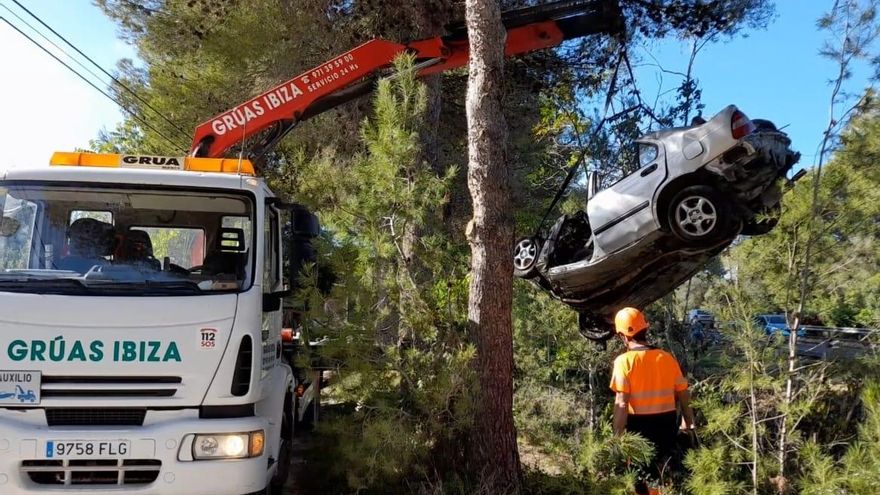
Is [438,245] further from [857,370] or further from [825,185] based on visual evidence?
[857,370]

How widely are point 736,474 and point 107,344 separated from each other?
4.31 metres

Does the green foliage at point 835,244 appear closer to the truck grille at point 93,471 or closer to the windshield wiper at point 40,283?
the truck grille at point 93,471

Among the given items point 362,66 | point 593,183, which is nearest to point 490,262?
point 593,183

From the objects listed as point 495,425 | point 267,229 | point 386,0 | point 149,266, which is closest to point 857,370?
point 495,425

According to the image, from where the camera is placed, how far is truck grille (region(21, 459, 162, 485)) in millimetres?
3668

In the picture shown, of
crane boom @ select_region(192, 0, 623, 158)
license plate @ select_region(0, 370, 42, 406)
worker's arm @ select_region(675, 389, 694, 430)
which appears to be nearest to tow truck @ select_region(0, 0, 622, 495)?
license plate @ select_region(0, 370, 42, 406)

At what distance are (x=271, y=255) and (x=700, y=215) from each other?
3.51 meters

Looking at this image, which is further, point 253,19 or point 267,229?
point 253,19

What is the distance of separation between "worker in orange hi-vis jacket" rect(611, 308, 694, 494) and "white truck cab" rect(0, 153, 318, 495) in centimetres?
235

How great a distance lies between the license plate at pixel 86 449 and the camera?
3.66m

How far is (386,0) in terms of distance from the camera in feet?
32.7

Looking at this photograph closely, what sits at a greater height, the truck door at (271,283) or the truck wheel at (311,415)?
the truck door at (271,283)

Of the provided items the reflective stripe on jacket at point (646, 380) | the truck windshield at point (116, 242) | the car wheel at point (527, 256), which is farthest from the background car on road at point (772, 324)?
the truck windshield at point (116, 242)

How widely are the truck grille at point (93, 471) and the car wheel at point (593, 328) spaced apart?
4726 millimetres
